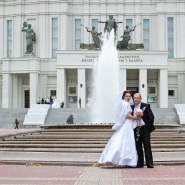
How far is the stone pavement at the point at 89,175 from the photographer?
314 inches

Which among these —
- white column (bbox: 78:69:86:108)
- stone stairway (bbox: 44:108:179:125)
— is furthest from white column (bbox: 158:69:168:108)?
stone stairway (bbox: 44:108:179:125)

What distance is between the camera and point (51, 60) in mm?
48656

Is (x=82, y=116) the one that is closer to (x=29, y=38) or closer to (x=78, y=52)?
(x=78, y=52)

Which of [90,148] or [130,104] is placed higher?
[130,104]

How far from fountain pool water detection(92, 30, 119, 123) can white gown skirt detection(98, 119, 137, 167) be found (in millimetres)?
13166

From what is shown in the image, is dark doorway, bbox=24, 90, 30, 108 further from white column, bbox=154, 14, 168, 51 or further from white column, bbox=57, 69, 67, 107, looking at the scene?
white column, bbox=154, 14, 168, 51

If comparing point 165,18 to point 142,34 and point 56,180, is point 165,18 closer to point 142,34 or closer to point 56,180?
point 142,34

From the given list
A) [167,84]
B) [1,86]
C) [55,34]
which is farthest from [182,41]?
[1,86]

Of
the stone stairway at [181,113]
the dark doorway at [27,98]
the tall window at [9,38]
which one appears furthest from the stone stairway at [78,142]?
the tall window at [9,38]

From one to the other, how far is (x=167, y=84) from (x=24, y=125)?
711 inches

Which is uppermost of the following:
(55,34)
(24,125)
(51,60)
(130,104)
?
(55,34)

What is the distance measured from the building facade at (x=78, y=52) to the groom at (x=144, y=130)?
112ft

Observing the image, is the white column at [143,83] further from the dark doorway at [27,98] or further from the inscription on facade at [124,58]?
the dark doorway at [27,98]

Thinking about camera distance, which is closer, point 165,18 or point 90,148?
point 90,148
